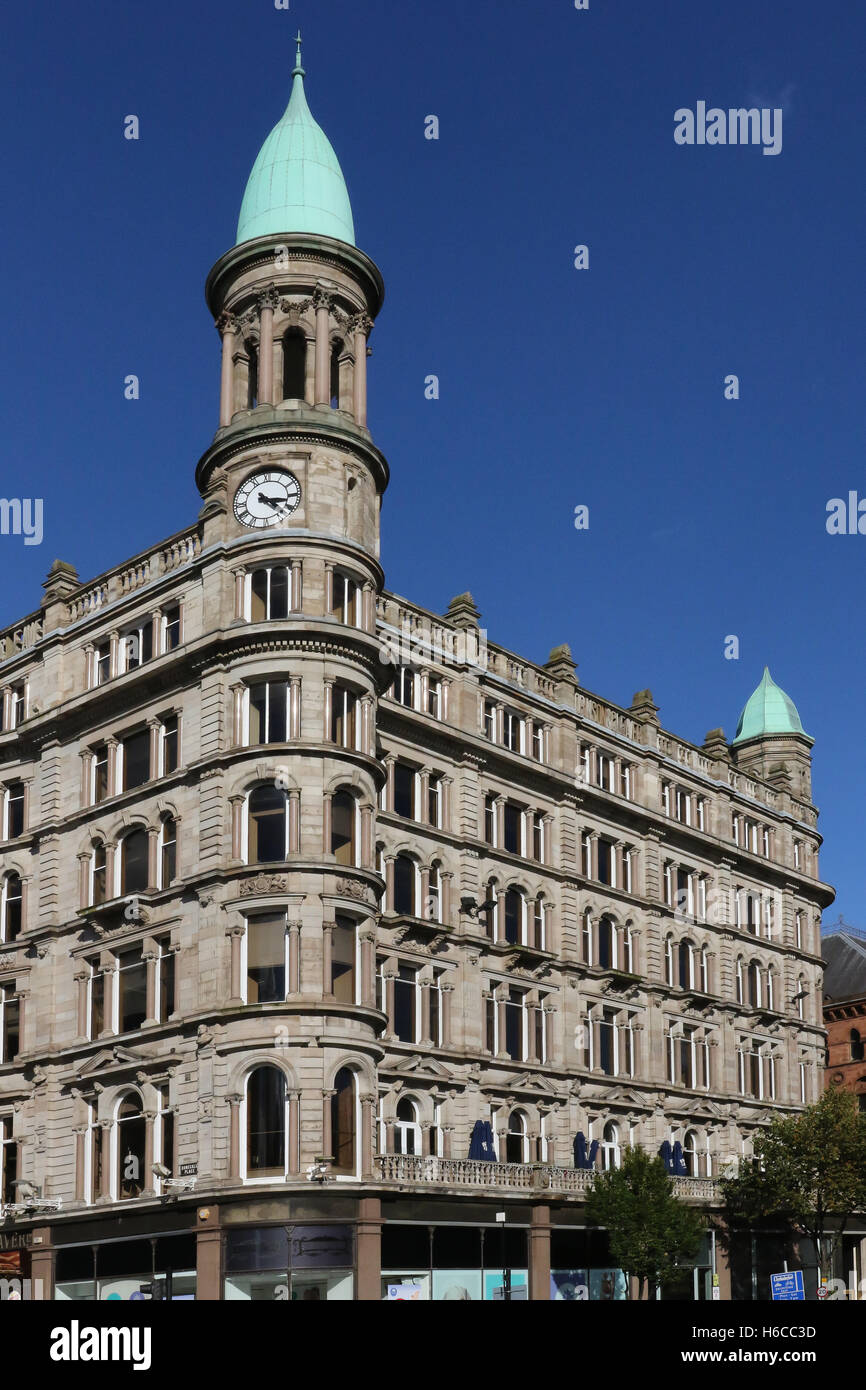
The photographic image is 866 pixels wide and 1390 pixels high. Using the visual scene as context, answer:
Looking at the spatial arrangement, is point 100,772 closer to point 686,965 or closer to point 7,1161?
point 7,1161

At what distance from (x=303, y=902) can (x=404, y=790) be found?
9649 mm

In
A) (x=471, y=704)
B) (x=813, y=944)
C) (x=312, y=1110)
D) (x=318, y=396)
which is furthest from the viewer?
(x=813, y=944)

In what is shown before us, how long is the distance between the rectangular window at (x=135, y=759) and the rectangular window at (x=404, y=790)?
346 inches

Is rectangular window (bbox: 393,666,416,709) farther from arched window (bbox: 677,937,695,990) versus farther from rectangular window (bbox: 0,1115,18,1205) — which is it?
arched window (bbox: 677,937,695,990)

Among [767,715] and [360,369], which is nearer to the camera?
[360,369]

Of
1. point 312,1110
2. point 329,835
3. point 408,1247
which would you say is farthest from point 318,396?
point 408,1247

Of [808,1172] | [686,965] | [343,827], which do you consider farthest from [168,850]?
[808,1172]

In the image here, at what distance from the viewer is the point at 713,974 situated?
73.0m

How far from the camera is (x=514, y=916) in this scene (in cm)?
6116

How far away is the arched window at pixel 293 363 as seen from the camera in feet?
186

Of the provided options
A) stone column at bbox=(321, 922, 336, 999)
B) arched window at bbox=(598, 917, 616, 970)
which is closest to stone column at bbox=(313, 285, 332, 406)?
stone column at bbox=(321, 922, 336, 999)

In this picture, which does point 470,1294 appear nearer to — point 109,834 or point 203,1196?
point 203,1196

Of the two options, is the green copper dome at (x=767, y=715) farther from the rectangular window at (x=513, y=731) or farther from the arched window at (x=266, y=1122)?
the arched window at (x=266, y=1122)

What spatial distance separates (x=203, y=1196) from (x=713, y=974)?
32.7 metres
